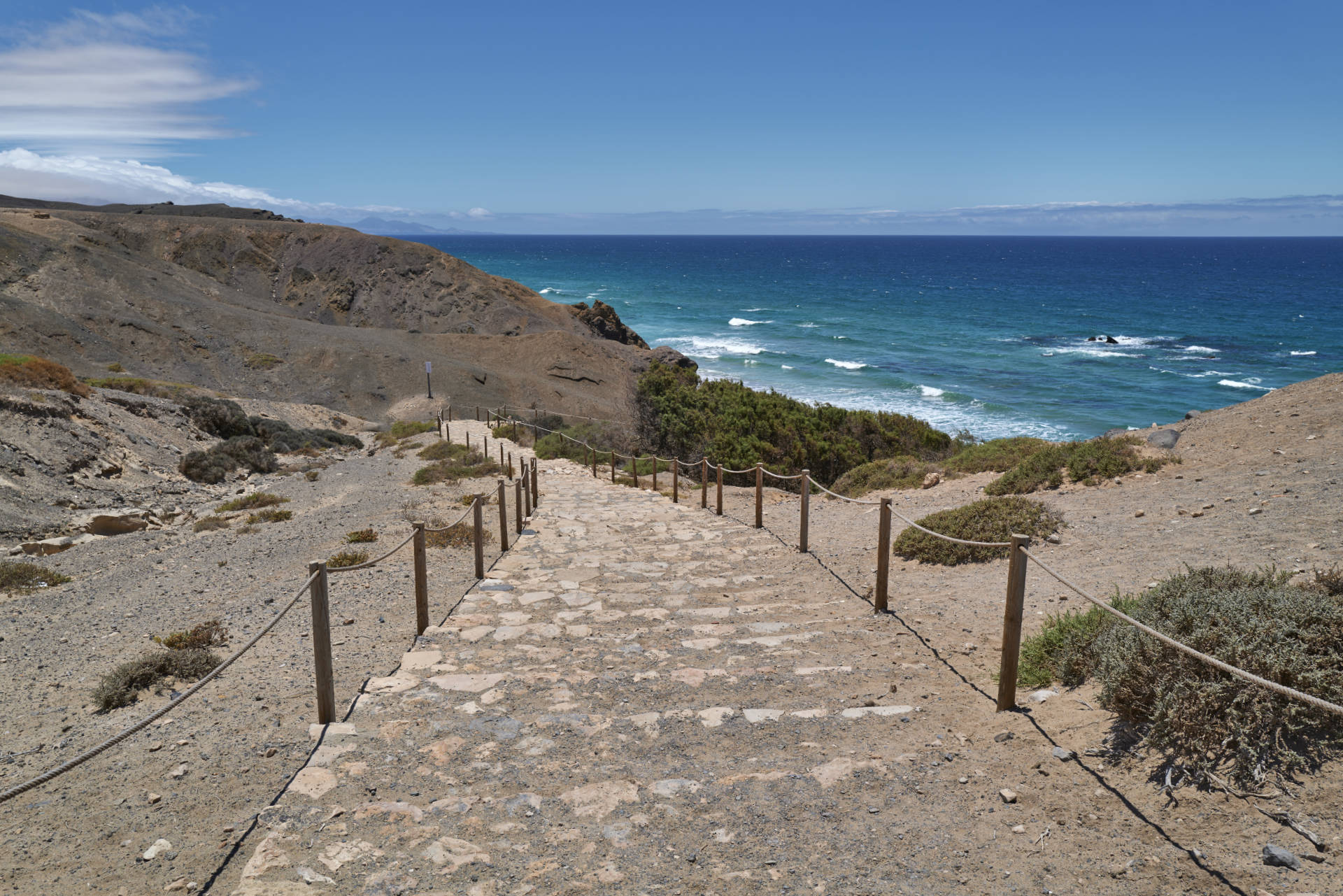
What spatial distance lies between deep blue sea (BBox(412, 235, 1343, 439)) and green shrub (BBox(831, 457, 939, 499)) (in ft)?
70.7

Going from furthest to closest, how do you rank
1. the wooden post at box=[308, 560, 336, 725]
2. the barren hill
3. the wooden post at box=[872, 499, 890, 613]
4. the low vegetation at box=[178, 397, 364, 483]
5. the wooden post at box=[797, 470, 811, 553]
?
1. the barren hill
2. the low vegetation at box=[178, 397, 364, 483]
3. the wooden post at box=[797, 470, 811, 553]
4. the wooden post at box=[872, 499, 890, 613]
5. the wooden post at box=[308, 560, 336, 725]

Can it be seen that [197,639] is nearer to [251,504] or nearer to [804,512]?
[804,512]

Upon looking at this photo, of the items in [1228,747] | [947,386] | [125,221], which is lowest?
[947,386]

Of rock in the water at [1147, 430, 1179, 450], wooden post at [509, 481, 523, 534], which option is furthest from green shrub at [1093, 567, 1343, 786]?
rock in the water at [1147, 430, 1179, 450]

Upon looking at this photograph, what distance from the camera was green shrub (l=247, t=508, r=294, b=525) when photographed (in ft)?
44.5

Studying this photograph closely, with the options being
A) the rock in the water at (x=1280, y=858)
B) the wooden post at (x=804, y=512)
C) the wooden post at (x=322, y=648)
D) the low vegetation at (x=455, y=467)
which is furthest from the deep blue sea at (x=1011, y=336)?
the wooden post at (x=322, y=648)

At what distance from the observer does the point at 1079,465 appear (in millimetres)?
12203

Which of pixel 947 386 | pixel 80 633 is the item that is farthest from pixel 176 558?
A: pixel 947 386

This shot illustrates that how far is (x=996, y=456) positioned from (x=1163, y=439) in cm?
264

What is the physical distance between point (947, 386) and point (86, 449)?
1661 inches

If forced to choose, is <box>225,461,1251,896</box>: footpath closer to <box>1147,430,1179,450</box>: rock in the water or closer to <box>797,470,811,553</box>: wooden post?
<box>797,470,811,553</box>: wooden post

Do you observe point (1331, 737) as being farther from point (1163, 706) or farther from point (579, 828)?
point (579, 828)

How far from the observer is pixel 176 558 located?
1115cm

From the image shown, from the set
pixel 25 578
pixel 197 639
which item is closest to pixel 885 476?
pixel 197 639
